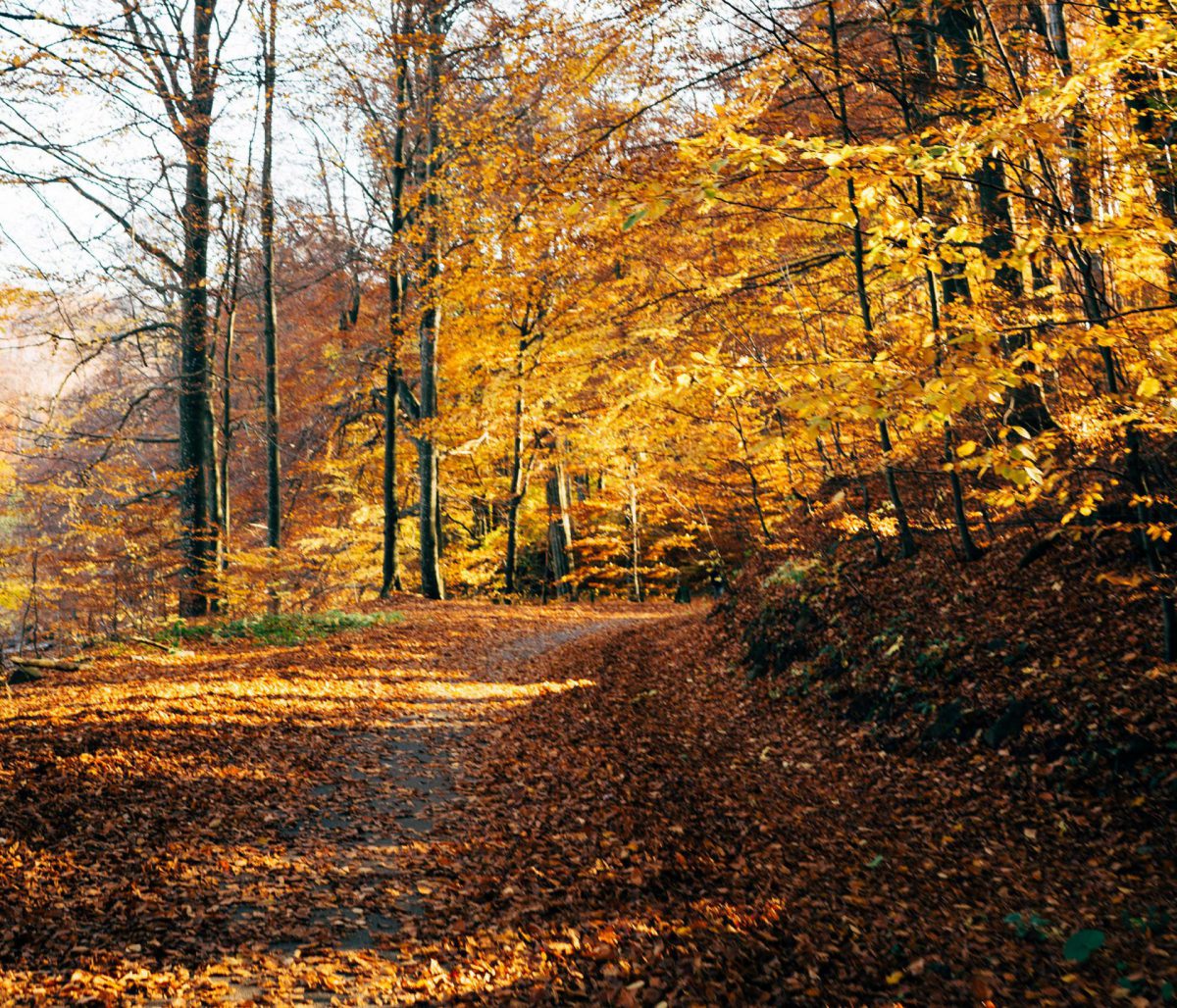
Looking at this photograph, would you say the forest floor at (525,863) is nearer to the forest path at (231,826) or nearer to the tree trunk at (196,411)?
the forest path at (231,826)

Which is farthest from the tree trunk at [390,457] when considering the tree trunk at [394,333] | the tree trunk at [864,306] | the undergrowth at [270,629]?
the tree trunk at [864,306]

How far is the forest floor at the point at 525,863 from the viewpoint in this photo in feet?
12.3

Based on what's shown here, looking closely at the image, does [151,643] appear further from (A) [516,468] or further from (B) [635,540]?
(B) [635,540]

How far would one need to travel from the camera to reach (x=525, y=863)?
5004mm

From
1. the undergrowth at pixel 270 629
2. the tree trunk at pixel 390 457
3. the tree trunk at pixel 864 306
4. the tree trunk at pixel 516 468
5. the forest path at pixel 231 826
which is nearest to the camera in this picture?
the forest path at pixel 231 826

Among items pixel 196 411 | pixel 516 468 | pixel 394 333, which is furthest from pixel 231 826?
pixel 516 468

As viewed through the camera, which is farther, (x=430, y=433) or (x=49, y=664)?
(x=430, y=433)

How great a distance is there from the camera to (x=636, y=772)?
6.67 m

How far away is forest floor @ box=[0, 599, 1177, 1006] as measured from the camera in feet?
12.3

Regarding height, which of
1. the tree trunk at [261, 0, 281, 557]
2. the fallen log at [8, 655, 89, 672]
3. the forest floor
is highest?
the tree trunk at [261, 0, 281, 557]

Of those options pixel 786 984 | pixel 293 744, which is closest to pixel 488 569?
pixel 293 744

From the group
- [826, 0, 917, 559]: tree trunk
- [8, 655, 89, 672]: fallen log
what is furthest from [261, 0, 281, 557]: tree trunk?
[826, 0, 917, 559]: tree trunk

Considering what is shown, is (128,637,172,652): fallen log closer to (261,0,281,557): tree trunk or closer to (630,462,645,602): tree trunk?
(261,0,281,557): tree trunk

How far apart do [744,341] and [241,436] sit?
1871 centimetres
